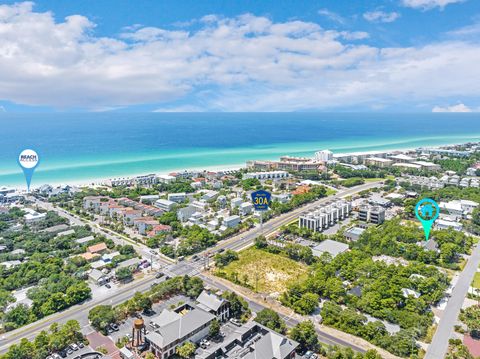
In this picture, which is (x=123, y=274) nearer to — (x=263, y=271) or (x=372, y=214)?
(x=263, y=271)

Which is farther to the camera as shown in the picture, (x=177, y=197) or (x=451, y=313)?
(x=177, y=197)

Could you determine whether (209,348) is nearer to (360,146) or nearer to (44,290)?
(44,290)

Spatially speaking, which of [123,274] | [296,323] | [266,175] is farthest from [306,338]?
[266,175]

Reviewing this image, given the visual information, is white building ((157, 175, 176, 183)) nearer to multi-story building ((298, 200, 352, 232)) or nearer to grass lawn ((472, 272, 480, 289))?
multi-story building ((298, 200, 352, 232))

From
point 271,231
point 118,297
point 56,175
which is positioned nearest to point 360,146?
point 271,231

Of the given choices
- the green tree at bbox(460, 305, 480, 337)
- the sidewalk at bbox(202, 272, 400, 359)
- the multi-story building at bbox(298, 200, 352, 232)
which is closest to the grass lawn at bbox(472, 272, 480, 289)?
the green tree at bbox(460, 305, 480, 337)

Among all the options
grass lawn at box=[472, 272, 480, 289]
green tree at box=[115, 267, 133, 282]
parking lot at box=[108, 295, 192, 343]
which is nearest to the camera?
parking lot at box=[108, 295, 192, 343]
